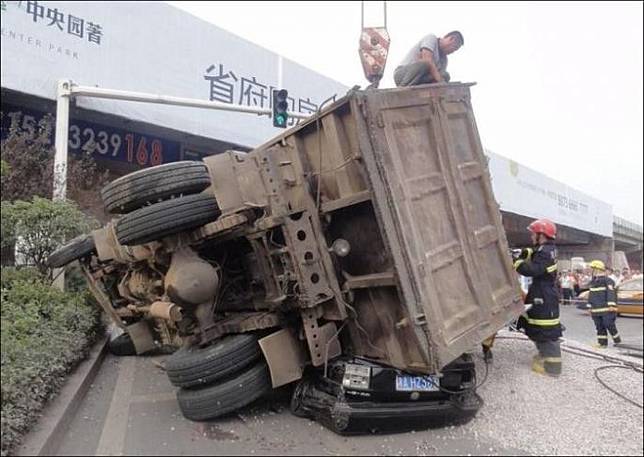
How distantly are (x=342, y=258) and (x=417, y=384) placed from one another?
1099mm

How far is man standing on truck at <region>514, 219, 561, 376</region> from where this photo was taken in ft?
17.0

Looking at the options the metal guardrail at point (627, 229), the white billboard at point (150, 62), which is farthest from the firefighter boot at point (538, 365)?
the metal guardrail at point (627, 229)

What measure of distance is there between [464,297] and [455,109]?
1615mm

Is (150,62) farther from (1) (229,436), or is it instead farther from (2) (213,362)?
(1) (229,436)

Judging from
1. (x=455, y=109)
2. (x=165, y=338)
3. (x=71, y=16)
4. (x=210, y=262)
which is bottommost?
(x=165, y=338)

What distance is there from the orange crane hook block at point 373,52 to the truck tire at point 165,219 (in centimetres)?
217

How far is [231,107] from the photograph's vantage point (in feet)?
30.0

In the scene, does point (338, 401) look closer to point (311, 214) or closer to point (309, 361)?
point (309, 361)

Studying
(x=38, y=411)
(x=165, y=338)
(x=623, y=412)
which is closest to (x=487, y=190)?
(x=623, y=412)

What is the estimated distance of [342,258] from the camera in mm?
4191

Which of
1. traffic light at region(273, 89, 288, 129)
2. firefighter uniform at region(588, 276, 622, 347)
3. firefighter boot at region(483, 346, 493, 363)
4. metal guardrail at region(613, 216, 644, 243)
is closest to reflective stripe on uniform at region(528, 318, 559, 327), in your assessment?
firefighter boot at region(483, 346, 493, 363)

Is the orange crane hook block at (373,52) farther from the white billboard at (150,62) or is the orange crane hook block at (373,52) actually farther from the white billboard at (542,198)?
the white billboard at (542,198)

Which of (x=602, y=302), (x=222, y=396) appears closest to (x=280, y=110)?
(x=222, y=396)

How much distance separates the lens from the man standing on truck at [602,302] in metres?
8.83
